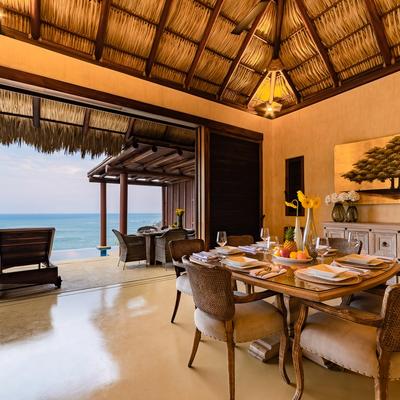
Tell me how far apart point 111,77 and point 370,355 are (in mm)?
3981

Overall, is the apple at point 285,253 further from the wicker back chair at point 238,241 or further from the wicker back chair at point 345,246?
the wicker back chair at point 238,241

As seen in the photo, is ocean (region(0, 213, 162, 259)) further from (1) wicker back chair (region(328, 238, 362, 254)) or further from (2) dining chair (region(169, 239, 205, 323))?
(1) wicker back chair (region(328, 238, 362, 254))

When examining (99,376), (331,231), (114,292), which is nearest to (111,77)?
(114,292)

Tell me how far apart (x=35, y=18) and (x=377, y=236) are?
4.96 metres

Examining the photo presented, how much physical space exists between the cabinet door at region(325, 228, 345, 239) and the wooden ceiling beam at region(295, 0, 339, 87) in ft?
7.72

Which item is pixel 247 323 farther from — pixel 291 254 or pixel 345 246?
pixel 345 246

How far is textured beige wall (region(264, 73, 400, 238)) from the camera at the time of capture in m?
3.68

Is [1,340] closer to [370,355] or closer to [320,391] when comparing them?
[320,391]

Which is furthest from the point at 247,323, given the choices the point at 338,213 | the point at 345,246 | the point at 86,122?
the point at 86,122

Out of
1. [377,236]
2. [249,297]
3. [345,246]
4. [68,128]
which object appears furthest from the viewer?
[68,128]

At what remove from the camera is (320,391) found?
168cm

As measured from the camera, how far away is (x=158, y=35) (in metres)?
3.59

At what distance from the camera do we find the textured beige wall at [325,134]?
145 inches

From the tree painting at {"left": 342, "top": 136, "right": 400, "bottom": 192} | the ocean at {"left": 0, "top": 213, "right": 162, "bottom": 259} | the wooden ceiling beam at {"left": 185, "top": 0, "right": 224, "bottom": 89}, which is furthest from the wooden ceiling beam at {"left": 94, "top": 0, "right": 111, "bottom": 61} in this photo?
the ocean at {"left": 0, "top": 213, "right": 162, "bottom": 259}
